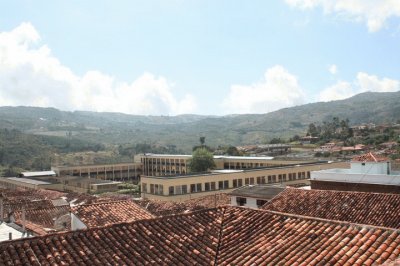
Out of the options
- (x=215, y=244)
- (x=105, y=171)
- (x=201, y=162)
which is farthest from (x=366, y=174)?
(x=105, y=171)

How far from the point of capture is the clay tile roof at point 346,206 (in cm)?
1916

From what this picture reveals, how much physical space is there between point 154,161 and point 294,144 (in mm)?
49972

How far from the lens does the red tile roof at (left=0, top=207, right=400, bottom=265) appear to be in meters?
8.87

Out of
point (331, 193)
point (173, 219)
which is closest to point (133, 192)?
point (331, 193)

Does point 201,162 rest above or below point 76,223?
below

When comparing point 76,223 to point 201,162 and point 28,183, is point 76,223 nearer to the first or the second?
point 28,183

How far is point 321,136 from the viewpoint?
13738 centimetres

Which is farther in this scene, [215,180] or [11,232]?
[215,180]

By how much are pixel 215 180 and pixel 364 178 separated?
2961cm

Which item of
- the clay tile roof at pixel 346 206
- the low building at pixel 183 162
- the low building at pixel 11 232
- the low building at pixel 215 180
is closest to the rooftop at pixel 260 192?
the clay tile roof at pixel 346 206

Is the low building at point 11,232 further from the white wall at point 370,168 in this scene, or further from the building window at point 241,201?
the white wall at point 370,168

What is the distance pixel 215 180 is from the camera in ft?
184

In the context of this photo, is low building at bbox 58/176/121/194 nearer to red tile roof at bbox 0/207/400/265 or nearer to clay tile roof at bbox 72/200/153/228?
clay tile roof at bbox 72/200/153/228

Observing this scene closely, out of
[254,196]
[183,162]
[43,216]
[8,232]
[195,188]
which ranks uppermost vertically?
[8,232]
